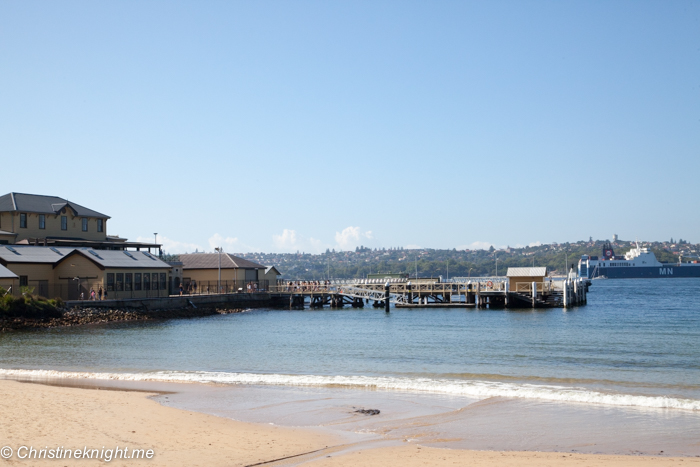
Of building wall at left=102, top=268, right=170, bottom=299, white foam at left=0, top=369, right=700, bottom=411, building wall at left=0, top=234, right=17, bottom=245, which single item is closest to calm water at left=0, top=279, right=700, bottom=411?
white foam at left=0, top=369, right=700, bottom=411

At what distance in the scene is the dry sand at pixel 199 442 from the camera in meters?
11.0

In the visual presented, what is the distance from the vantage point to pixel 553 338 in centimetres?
3447

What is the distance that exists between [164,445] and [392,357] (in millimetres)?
15763

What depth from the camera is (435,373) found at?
72.3 feet

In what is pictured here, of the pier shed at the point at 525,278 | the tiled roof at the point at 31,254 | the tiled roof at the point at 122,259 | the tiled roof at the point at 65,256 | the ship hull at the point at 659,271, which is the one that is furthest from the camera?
the ship hull at the point at 659,271

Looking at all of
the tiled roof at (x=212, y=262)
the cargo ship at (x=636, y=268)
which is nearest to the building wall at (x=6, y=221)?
the tiled roof at (x=212, y=262)

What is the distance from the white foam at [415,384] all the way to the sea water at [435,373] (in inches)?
2.4

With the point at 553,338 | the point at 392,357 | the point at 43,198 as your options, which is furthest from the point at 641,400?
the point at 43,198

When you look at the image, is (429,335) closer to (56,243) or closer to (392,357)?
(392,357)

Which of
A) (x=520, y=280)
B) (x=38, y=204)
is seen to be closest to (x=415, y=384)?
(x=520, y=280)

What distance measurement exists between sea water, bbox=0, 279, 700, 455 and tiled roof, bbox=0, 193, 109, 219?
1954cm

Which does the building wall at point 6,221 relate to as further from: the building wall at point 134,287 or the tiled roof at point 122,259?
the building wall at point 134,287

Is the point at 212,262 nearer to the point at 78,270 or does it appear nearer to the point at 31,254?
the point at 78,270

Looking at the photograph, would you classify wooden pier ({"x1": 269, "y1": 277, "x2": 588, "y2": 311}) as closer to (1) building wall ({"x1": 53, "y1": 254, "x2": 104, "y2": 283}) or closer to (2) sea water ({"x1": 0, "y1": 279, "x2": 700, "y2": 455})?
(2) sea water ({"x1": 0, "y1": 279, "x2": 700, "y2": 455})
